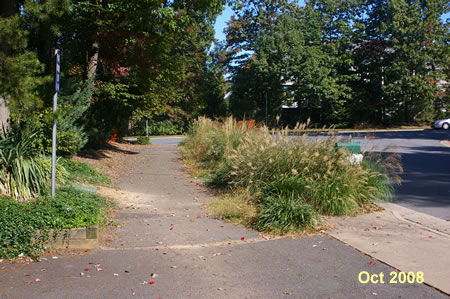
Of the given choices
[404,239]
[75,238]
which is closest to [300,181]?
[404,239]

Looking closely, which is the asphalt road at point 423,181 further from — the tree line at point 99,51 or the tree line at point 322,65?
the tree line at point 322,65

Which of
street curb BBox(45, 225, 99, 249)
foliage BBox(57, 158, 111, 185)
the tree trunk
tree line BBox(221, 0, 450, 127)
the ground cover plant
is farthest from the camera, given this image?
tree line BBox(221, 0, 450, 127)

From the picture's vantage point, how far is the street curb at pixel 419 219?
6.77 meters

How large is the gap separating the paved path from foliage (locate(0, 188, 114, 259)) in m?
0.36

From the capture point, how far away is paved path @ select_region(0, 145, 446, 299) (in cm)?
449

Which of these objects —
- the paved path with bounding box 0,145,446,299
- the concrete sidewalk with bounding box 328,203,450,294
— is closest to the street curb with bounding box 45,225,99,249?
the paved path with bounding box 0,145,446,299

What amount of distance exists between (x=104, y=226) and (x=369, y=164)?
5.54 metres

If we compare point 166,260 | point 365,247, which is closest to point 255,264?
point 166,260

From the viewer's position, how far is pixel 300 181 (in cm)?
773

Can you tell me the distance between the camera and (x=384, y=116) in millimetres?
43469

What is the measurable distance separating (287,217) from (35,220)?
374 centimetres

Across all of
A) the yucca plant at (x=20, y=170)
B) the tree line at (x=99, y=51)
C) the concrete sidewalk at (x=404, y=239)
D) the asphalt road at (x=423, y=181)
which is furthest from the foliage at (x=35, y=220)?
the asphalt road at (x=423, y=181)

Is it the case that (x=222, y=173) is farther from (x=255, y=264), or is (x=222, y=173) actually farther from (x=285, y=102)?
(x=285, y=102)

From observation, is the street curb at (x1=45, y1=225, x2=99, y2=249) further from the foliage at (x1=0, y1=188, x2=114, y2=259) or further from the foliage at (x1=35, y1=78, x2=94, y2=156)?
the foliage at (x1=35, y1=78, x2=94, y2=156)
